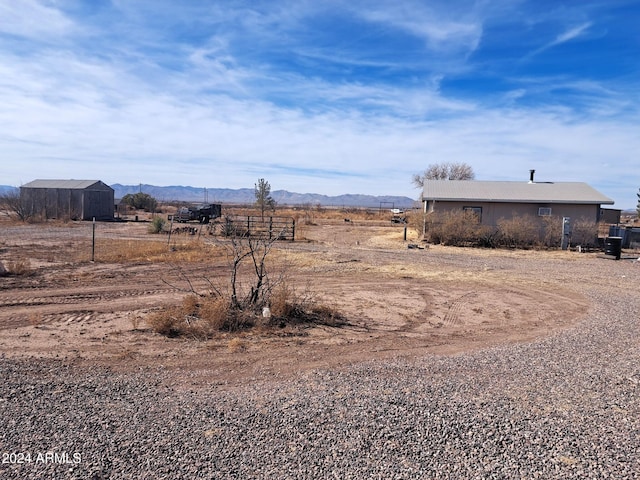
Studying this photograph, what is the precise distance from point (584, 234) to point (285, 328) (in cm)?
2393

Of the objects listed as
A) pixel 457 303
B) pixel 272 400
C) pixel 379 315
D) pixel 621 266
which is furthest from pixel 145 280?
pixel 621 266

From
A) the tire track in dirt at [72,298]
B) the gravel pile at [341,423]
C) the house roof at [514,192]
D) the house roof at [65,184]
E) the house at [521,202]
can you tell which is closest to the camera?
the gravel pile at [341,423]

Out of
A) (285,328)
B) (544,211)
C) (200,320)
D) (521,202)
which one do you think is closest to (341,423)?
(285,328)

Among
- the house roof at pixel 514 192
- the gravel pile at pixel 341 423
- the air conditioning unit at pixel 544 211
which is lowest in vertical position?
the gravel pile at pixel 341 423

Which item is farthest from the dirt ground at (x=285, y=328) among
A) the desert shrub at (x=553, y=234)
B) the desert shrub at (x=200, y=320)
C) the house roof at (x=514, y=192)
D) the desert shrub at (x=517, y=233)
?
the house roof at (x=514, y=192)

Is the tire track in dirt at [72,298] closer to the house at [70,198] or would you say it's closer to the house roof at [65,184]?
the house at [70,198]

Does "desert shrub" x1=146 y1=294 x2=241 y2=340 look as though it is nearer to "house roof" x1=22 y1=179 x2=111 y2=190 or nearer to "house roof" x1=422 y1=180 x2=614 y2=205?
"house roof" x1=422 y1=180 x2=614 y2=205

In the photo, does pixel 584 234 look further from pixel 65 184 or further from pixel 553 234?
pixel 65 184

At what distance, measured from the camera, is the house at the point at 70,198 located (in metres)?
44.6

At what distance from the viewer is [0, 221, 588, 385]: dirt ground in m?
7.12

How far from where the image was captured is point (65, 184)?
4788cm

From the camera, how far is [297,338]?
8289 mm

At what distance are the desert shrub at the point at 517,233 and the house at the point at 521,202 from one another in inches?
49.3

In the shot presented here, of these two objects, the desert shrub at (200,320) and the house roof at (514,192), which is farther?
the house roof at (514,192)
